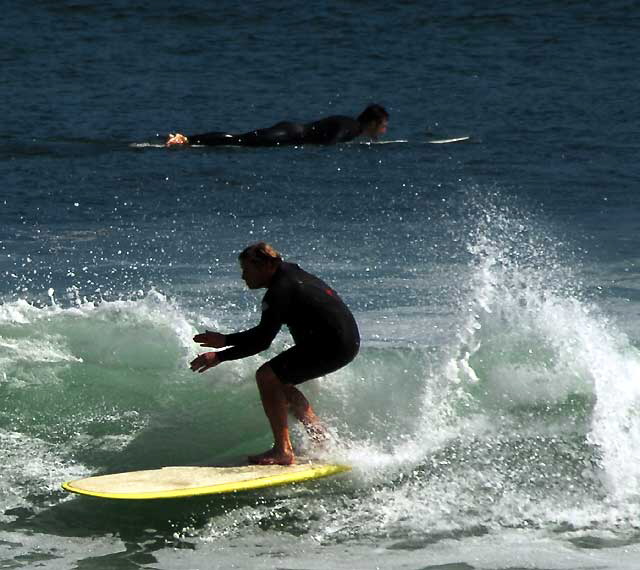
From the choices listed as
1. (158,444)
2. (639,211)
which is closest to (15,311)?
(158,444)

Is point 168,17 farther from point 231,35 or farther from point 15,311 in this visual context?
point 15,311

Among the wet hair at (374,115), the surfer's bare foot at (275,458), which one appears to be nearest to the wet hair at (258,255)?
the surfer's bare foot at (275,458)

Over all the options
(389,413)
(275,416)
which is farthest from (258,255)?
(389,413)

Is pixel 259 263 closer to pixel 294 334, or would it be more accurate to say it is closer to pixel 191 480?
pixel 294 334

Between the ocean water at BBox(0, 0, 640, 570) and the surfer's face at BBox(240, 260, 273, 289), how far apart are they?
100cm

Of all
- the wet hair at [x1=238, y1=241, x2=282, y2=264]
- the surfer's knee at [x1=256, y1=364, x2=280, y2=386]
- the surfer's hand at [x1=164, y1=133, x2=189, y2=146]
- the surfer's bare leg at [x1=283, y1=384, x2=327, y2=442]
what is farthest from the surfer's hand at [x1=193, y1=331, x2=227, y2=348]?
the surfer's hand at [x1=164, y1=133, x2=189, y2=146]

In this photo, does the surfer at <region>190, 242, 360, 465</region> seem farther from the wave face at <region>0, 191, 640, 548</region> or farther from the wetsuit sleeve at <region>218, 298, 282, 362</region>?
the wave face at <region>0, 191, 640, 548</region>

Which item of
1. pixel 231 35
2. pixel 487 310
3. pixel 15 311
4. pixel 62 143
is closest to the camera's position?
pixel 487 310

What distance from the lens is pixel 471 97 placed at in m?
20.4

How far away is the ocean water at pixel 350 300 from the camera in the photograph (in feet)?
21.8

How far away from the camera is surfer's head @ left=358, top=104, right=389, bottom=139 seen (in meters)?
16.9

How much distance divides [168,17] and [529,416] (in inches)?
759

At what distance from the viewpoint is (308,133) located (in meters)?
17.2

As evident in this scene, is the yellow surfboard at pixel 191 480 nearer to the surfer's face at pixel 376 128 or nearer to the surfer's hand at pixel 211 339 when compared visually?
the surfer's hand at pixel 211 339
